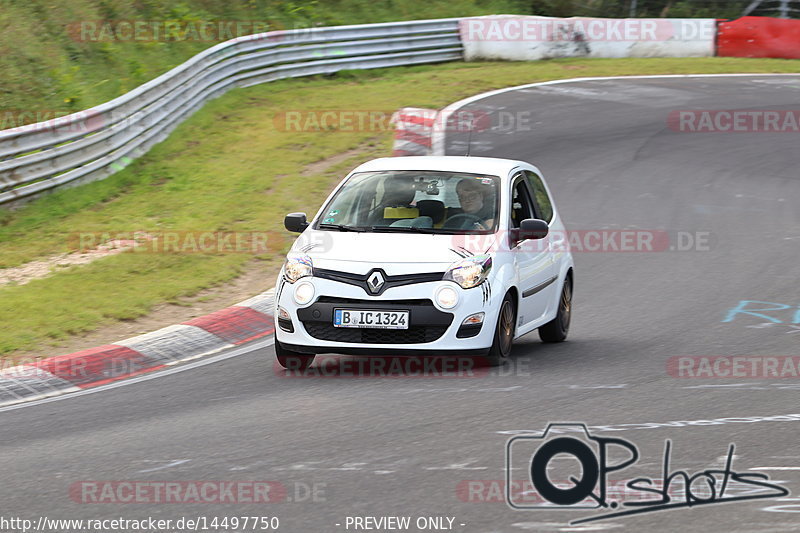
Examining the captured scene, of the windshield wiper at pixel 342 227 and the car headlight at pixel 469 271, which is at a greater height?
the windshield wiper at pixel 342 227

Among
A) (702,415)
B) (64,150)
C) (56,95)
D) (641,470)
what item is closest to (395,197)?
(702,415)

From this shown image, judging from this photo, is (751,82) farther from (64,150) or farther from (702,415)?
(702,415)

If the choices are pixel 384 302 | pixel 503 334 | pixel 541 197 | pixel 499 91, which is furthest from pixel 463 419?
pixel 499 91

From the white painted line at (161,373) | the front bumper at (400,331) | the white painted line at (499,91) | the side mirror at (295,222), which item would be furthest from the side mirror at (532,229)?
the white painted line at (499,91)

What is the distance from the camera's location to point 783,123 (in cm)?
2162

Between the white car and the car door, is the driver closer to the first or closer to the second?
the white car

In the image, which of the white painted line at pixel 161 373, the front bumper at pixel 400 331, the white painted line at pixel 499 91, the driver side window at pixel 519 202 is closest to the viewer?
the white painted line at pixel 161 373

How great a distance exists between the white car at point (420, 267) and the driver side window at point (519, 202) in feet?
0.05

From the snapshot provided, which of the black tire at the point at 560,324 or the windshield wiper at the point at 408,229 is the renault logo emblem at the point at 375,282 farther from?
the black tire at the point at 560,324

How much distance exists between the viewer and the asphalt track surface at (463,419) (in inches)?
217

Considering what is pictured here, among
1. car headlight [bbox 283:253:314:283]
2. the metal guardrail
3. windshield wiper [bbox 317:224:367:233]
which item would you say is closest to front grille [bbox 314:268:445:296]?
car headlight [bbox 283:253:314:283]

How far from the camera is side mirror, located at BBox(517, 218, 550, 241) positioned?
9.06 metres

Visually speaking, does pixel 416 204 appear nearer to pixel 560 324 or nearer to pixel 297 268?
pixel 297 268

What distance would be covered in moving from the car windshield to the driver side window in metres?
0.23
